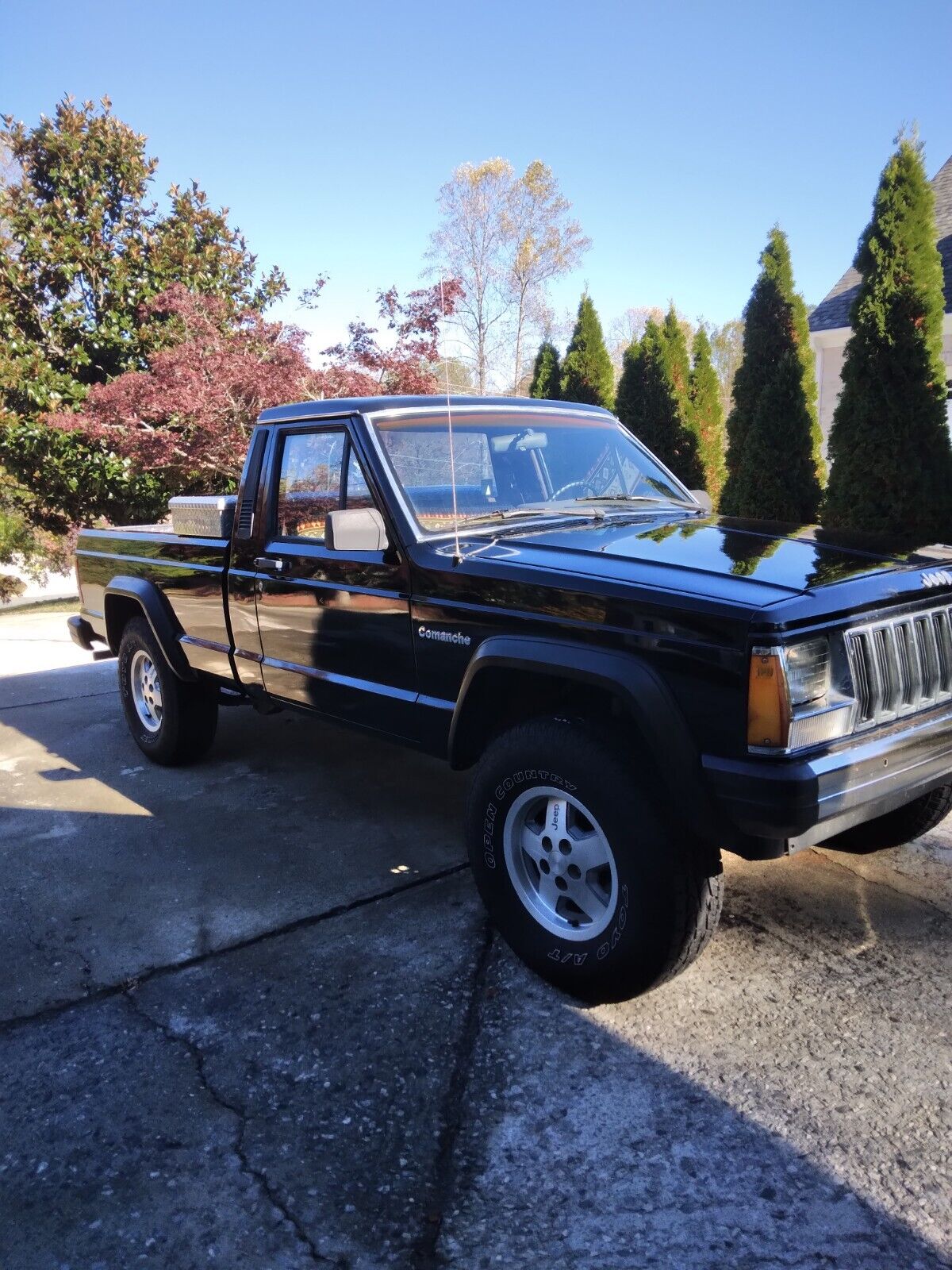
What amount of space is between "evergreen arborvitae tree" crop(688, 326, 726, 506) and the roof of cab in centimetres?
978

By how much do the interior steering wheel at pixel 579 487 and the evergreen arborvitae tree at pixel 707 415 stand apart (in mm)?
9917

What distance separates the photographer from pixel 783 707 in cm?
242

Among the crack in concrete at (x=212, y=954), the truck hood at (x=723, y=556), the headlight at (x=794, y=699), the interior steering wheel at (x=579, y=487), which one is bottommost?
the crack in concrete at (x=212, y=954)

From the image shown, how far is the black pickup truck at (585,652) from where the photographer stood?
2.53 m

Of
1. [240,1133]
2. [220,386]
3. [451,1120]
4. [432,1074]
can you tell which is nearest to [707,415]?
[220,386]

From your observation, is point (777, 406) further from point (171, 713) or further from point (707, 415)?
point (171, 713)

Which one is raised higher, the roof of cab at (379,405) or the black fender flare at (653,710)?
the roof of cab at (379,405)

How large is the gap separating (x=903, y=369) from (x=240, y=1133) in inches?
354

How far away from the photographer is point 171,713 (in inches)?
209

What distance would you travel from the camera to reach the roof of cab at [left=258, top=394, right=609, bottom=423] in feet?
12.8

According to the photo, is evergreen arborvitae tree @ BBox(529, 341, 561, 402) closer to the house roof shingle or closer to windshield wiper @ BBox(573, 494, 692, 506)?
the house roof shingle

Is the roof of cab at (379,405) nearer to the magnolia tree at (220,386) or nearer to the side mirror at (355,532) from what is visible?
the side mirror at (355,532)

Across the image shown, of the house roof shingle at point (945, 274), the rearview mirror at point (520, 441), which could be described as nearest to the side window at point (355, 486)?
the rearview mirror at point (520, 441)

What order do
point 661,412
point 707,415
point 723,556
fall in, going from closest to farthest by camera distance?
point 723,556 → point 661,412 → point 707,415
